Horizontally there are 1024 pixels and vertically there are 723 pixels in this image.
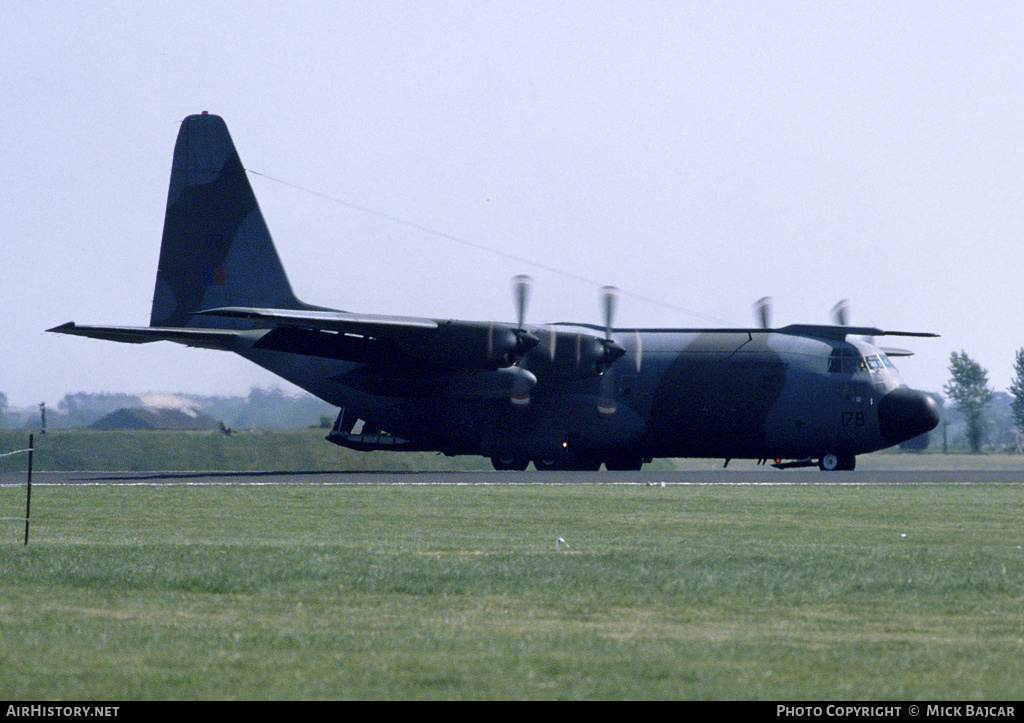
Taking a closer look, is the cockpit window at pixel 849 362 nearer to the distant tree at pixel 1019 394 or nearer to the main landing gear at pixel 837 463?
the main landing gear at pixel 837 463

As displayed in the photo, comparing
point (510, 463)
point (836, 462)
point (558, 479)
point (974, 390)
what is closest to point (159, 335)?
point (510, 463)

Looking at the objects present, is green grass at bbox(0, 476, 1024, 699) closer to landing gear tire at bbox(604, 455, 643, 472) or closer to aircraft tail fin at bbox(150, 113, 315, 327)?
Answer: landing gear tire at bbox(604, 455, 643, 472)

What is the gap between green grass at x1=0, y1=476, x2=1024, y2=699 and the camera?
1035 centimetres

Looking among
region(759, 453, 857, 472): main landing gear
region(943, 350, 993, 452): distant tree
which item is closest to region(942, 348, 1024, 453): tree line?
region(943, 350, 993, 452): distant tree

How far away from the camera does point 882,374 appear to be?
44.7 metres

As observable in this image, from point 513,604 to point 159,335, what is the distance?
32278 millimetres

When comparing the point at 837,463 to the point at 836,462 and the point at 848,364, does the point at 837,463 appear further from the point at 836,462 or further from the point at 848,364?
the point at 848,364

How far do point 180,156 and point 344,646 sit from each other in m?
42.0

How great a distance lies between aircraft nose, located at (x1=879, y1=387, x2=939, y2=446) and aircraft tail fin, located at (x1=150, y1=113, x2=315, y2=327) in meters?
21.8

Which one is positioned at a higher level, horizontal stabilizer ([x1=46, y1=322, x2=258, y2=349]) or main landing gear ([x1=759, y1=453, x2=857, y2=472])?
horizontal stabilizer ([x1=46, y1=322, x2=258, y2=349])

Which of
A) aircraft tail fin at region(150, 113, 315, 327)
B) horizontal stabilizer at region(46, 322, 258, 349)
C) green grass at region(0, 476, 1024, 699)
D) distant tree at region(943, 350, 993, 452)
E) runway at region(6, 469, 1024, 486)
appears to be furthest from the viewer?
distant tree at region(943, 350, 993, 452)

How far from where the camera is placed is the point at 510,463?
48.2m

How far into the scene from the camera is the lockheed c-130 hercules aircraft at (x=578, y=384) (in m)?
44.0

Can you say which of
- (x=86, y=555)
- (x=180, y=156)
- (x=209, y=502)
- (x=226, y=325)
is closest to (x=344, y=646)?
(x=86, y=555)
